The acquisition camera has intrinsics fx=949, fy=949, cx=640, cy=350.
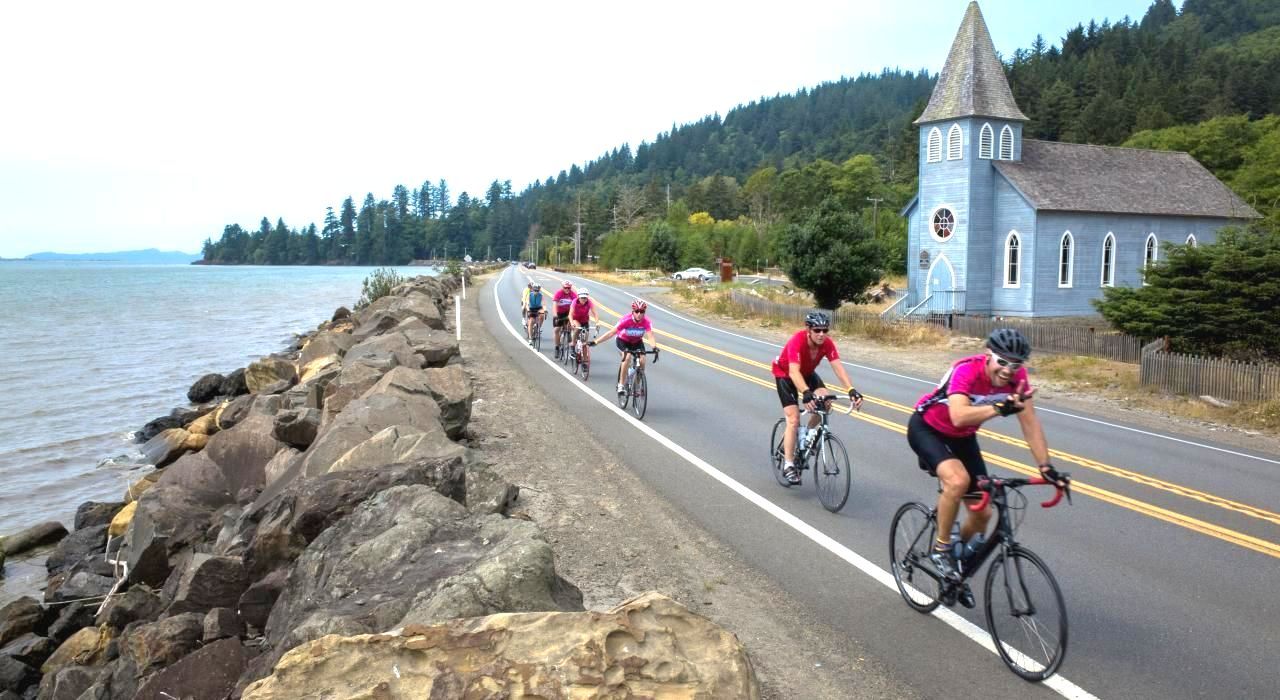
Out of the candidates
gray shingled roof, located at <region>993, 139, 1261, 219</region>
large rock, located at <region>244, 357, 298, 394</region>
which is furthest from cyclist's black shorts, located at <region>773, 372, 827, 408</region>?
gray shingled roof, located at <region>993, 139, 1261, 219</region>

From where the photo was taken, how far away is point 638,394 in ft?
48.6

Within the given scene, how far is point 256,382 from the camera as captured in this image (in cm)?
2159

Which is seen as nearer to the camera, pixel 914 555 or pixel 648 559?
pixel 914 555

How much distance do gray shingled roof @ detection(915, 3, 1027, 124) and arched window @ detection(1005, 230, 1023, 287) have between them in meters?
4.83

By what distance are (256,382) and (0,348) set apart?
26.2 meters

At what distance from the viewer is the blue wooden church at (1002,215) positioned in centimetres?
3738

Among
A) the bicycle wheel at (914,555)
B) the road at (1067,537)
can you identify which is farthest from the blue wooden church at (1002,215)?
the bicycle wheel at (914,555)

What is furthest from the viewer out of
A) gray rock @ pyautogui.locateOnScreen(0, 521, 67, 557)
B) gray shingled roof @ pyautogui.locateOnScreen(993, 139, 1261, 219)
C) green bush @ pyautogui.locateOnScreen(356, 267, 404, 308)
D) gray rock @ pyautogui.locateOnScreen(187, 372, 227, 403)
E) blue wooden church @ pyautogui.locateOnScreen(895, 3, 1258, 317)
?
green bush @ pyautogui.locateOnScreen(356, 267, 404, 308)

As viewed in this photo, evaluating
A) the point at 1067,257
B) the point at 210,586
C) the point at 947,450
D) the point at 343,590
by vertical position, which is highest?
the point at 1067,257

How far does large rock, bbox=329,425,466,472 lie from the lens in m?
7.95

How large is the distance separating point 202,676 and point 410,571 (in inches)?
51.4

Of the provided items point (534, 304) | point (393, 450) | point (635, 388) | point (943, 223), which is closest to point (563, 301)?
point (534, 304)

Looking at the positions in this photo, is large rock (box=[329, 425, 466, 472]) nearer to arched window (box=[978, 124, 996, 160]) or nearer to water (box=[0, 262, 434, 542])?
water (box=[0, 262, 434, 542])

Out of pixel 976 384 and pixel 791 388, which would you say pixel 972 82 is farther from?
pixel 976 384
